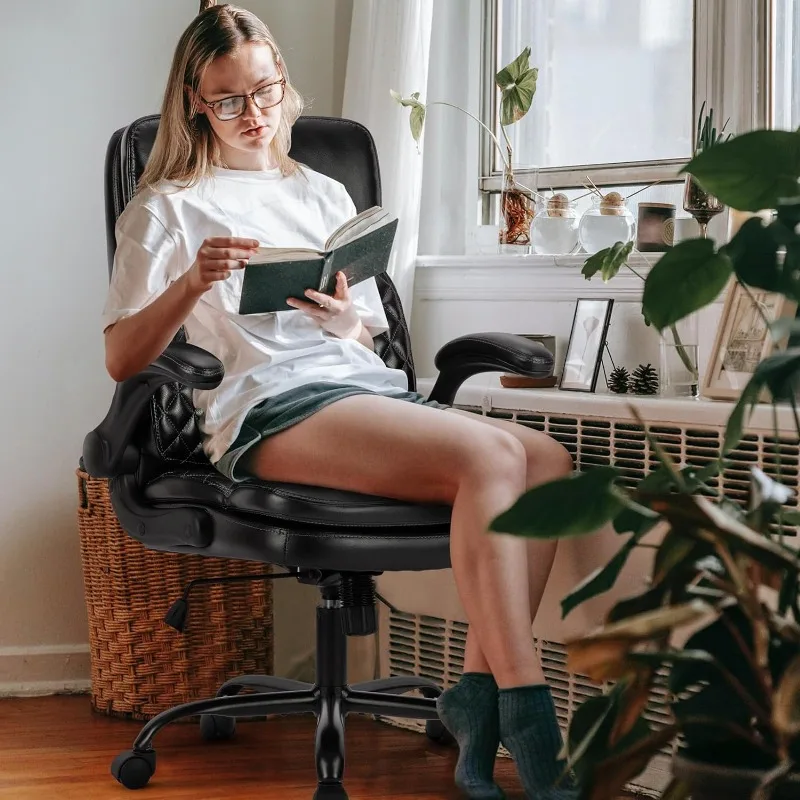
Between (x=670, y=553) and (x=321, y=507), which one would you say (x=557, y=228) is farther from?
(x=670, y=553)

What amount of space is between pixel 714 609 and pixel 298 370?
1.16 m

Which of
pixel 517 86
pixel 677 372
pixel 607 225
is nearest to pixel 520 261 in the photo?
pixel 607 225

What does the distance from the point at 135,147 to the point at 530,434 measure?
2.48 ft

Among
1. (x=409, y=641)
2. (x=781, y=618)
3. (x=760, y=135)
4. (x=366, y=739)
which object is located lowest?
(x=366, y=739)

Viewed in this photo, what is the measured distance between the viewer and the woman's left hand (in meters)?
1.75

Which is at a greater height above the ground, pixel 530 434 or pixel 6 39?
pixel 6 39

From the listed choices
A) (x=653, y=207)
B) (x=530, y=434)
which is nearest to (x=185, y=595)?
(x=530, y=434)

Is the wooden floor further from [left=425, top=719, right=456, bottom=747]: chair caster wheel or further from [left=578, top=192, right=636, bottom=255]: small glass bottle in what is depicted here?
[left=578, top=192, right=636, bottom=255]: small glass bottle

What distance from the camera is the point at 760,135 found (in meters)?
0.74

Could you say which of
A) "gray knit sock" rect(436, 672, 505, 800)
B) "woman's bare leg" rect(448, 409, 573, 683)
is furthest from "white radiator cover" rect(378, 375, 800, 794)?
"gray knit sock" rect(436, 672, 505, 800)

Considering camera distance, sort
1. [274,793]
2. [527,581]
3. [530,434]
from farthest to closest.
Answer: [274,793] → [530,434] → [527,581]

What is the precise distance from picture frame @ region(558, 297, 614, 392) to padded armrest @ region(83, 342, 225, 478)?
0.76 meters

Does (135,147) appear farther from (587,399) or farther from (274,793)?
(274,793)

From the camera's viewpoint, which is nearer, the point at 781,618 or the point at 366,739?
the point at 781,618
